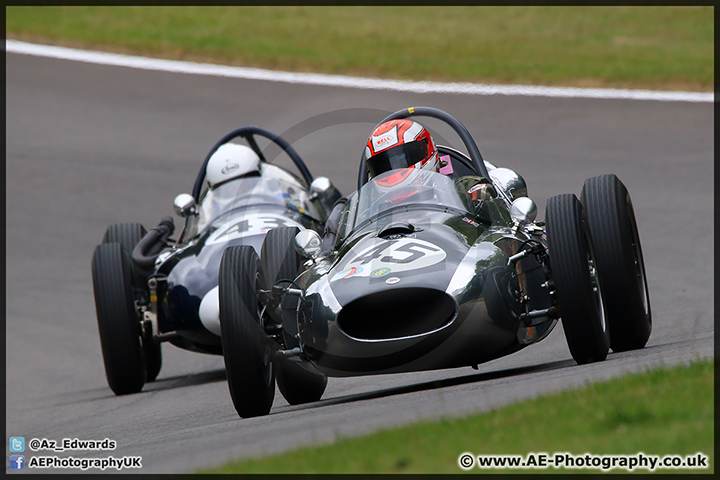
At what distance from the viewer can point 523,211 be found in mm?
7312

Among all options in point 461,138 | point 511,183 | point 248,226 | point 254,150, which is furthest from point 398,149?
point 254,150

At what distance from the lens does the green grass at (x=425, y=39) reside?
19.3m

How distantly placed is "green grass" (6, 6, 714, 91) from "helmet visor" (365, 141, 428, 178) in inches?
445

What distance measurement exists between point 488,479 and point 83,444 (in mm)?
3499

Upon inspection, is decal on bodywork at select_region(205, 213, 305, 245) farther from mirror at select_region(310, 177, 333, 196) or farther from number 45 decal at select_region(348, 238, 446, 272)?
number 45 decal at select_region(348, 238, 446, 272)

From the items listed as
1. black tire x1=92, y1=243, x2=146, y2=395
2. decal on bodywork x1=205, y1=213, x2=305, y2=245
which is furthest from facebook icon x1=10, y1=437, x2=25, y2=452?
decal on bodywork x1=205, y1=213, x2=305, y2=245

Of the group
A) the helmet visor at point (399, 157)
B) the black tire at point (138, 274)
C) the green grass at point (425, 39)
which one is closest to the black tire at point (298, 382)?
the helmet visor at point (399, 157)

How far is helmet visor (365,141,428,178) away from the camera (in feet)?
25.4

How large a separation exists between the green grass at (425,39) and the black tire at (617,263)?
11.6 m

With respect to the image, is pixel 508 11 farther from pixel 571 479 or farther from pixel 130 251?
pixel 571 479

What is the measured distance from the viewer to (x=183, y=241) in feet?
33.4

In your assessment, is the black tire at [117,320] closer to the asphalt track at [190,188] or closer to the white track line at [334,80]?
the asphalt track at [190,188]

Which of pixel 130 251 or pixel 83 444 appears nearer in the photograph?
pixel 83 444

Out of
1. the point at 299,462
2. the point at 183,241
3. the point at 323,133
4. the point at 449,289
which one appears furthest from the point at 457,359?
the point at 323,133
